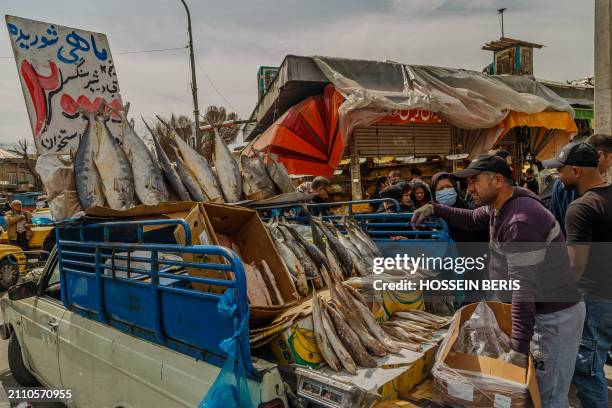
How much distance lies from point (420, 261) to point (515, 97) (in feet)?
25.6

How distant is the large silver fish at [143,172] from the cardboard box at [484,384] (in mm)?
2385

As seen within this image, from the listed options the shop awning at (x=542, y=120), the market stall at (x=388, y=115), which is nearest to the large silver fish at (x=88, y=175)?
the market stall at (x=388, y=115)

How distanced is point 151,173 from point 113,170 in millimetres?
283

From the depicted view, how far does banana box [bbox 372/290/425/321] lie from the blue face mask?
147 centimetres

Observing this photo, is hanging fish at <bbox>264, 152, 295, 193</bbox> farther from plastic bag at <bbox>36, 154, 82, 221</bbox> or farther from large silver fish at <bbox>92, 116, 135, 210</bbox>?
plastic bag at <bbox>36, 154, 82, 221</bbox>

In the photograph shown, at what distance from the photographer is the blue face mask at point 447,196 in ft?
13.2

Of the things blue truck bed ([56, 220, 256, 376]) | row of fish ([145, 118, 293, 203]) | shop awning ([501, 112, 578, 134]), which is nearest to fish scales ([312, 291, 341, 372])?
blue truck bed ([56, 220, 256, 376])

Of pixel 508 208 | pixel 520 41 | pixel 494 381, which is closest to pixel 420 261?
pixel 508 208

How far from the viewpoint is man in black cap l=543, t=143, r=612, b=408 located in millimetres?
2371

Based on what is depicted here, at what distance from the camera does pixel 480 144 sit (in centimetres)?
982

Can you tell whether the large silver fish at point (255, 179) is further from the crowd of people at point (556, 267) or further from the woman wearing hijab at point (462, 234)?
the woman wearing hijab at point (462, 234)

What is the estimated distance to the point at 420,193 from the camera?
4754 mm

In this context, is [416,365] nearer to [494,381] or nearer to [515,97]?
[494,381]

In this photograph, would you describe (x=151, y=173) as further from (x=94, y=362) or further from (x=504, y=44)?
(x=504, y=44)
